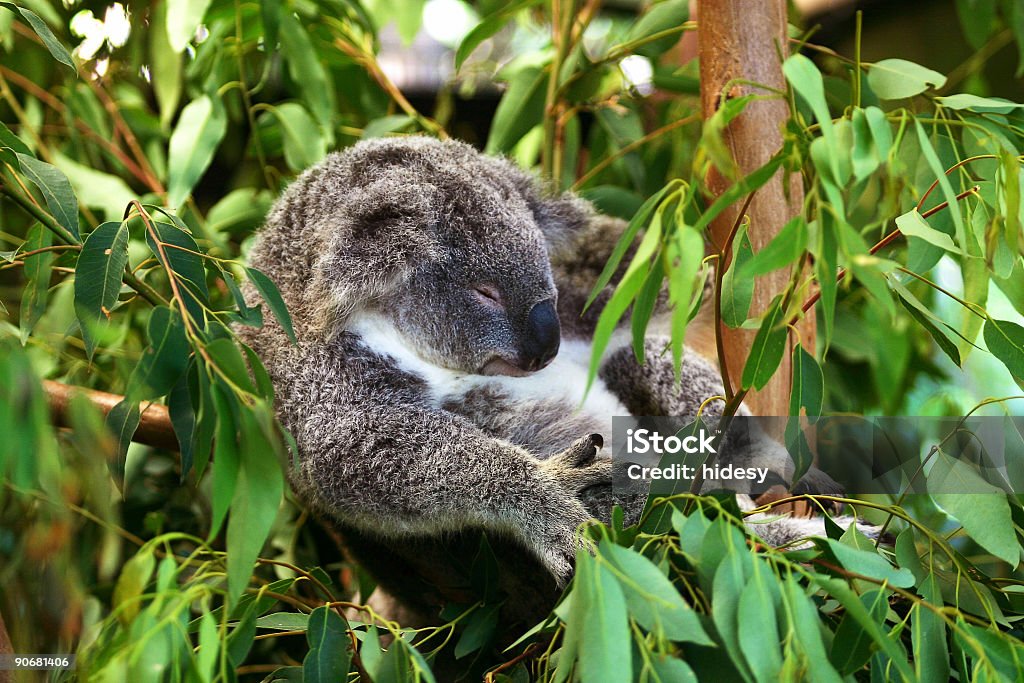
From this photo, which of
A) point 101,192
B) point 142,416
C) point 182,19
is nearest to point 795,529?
point 142,416

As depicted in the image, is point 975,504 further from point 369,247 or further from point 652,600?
point 369,247

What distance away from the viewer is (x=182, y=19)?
1.92 m

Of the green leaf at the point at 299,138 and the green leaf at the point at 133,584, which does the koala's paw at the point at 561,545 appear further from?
the green leaf at the point at 299,138

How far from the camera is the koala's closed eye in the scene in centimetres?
163

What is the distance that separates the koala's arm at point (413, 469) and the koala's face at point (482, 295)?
0.12 meters

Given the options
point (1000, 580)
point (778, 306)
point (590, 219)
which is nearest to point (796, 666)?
point (778, 306)

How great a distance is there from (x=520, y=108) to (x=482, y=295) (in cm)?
86

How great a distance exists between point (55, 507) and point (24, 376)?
0.47 ft

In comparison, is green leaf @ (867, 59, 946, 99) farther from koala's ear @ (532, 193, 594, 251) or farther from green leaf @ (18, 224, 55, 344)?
green leaf @ (18, 224, 55, 344)

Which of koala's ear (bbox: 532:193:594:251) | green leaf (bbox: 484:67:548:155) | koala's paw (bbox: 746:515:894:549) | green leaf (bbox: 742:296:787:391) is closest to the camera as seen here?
green leaf (bbox: 742:296:787:391)

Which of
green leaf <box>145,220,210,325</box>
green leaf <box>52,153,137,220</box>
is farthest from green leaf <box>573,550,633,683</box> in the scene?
green leaf <box>52,153,137,220</box>

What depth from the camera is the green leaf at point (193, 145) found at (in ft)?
6.56

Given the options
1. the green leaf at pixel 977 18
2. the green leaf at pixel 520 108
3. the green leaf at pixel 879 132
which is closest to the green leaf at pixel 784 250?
the green leaf at pixel 879 132

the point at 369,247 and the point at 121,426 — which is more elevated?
the point at 369,247
